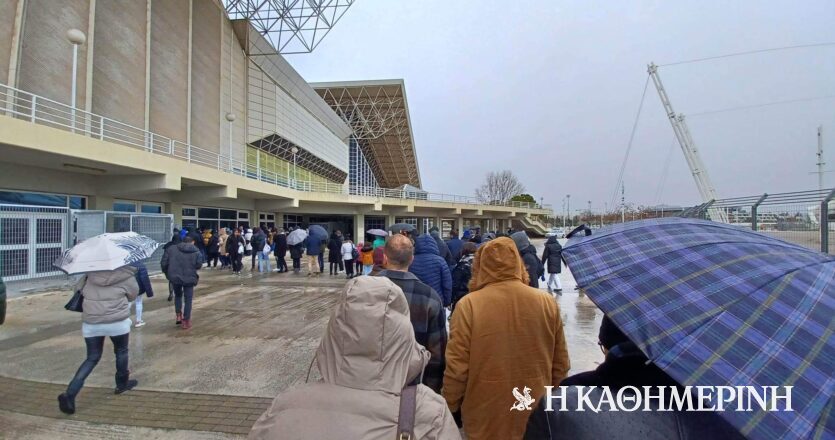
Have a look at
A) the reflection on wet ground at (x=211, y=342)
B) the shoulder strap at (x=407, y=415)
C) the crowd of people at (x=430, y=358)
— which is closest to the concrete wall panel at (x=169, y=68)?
the reflection on wet ground at (x=211, y=342)

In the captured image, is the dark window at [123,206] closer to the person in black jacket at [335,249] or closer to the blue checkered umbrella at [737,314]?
the person in black jacket at [335,249]

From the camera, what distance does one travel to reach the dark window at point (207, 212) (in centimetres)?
1942

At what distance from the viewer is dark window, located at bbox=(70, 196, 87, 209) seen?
12.8 meters

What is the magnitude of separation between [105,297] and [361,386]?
3.95 metres

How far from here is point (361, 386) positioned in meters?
1.24

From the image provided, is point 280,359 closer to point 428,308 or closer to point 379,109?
point 428,308

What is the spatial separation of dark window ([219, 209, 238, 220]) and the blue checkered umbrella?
23264mm

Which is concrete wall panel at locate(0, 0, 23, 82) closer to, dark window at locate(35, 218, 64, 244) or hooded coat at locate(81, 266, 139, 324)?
dark window at locate(35, 218, 64, 244)

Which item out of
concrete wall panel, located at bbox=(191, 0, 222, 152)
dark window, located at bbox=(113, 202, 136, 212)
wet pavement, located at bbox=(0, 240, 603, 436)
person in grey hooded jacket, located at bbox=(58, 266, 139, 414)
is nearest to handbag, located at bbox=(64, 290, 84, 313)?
person in grey hooded jacket, located at bbox=(58, 266, 139, 414)

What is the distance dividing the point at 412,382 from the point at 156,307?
8.63 meters

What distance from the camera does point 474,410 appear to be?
6.82 ft

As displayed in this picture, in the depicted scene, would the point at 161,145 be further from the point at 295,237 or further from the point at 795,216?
the point at 795,216

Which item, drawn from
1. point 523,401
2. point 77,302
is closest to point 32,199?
point 77,302

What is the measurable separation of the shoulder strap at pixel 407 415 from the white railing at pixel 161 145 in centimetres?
1306
